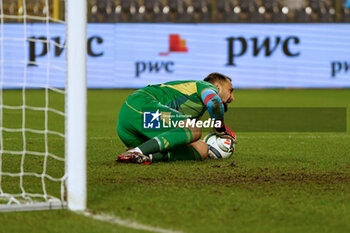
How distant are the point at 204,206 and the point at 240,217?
12.3 inches

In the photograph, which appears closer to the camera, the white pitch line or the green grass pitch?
the white pitch line

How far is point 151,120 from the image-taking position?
5.17m

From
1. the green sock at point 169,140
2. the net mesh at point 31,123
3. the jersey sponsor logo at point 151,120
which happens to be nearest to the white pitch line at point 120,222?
the net mesh at point 31,123

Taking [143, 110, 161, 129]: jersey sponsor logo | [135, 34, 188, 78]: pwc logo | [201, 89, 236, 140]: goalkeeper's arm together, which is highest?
[201, 89, 236, 140]: goalkeeper's arm

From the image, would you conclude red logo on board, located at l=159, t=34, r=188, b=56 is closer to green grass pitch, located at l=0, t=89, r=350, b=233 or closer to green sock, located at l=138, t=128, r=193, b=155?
green grass pitch, located at l=0, t=89, r=350, b=233

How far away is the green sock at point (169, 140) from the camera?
4.99 m

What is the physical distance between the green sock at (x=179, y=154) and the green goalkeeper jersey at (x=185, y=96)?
308 mm

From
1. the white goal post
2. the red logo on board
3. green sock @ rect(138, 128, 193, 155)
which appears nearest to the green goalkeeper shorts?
green sock @ rect(138, 128, 193, 155)

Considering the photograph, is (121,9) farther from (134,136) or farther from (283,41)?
(134,136)

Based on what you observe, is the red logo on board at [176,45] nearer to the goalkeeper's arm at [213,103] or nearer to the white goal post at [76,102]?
the goalkeeper's arm at [213,103]

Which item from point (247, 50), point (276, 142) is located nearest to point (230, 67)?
point (247, 50)

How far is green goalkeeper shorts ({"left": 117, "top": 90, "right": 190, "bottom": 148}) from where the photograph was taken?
5.18 metres

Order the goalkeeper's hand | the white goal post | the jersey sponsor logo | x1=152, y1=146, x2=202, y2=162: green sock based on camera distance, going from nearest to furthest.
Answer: the white goal post, the jersey sponsor logo, x1=152, y1=146, x2=202, y2=162: green sock, the goalkeeper's hand

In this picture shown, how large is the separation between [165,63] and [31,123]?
22.5ft
